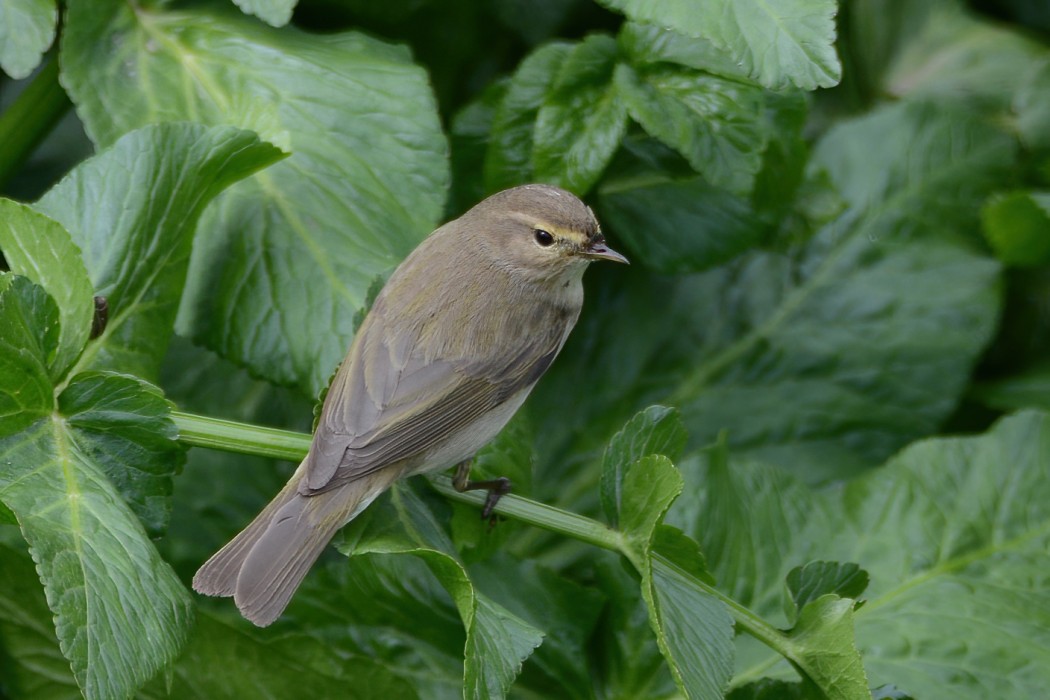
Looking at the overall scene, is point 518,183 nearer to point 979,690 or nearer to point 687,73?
point 687,73

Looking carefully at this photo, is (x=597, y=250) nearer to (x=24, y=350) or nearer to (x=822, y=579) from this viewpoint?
(x=822, y=579)

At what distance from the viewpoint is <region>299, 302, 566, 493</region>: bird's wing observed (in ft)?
6.34

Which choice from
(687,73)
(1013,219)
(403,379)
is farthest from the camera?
(1013,219)

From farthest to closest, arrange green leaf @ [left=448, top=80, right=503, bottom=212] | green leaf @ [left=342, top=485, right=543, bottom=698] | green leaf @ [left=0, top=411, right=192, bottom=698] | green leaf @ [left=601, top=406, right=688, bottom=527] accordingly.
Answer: green leaf @ [left=448, top=80, right=503, bottom=212]
green leaf @ [left=601, top=406, right=688, bottom=527]
green leaf @ [left=342, top=485, right=543, bottom=698]
green leaf @ [left=0, top=411, right=192, bottom=698]

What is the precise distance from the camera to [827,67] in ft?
6.57

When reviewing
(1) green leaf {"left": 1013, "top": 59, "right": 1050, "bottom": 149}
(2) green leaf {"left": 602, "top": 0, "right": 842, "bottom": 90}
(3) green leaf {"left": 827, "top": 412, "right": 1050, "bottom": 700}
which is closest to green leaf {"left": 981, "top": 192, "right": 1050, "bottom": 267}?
(1) green leaf {"left": 1013, "top": 59, "right": 1050, "bottom": 149}

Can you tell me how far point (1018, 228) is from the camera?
299 cm

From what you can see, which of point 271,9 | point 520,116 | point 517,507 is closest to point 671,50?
point 520,116

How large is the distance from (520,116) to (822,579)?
1.16 meters

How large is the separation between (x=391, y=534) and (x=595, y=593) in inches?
26.3

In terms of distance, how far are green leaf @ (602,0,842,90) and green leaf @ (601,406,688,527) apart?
0.59 metres

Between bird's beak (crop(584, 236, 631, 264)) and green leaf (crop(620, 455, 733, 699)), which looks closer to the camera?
green leaf (crop(620, 455, 733, 699))

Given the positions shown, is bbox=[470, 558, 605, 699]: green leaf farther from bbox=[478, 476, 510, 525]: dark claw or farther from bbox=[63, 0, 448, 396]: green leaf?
bbox=[63, 0, 448, 396]: green leaf

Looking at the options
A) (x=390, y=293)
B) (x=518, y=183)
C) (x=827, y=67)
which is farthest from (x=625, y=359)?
(x=827, y=67)
